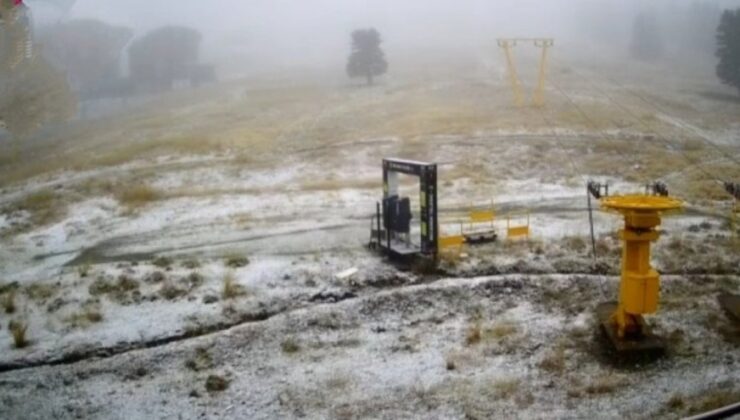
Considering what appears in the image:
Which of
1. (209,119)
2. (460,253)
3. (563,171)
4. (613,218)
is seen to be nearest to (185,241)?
(460,253)

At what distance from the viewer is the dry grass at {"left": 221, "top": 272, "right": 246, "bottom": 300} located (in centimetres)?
1697

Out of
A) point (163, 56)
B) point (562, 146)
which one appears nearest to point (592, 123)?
point (562, 146)

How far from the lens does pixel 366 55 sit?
216 feet

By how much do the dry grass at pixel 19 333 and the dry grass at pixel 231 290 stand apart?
4633 mm

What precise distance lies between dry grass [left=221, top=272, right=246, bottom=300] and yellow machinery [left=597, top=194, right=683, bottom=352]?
30.6 ft

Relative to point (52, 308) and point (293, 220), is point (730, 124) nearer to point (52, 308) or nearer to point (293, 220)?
point (293, 220)

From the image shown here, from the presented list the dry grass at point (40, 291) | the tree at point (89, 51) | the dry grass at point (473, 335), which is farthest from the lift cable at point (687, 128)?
the tree at point (89, 51)

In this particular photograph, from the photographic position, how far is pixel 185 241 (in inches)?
890

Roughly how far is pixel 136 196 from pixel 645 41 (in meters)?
73.9

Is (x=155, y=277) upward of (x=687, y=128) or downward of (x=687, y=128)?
downward

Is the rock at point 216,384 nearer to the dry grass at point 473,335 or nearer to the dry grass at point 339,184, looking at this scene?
the dry grass at point 473,335

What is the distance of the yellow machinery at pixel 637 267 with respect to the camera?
39.1ft

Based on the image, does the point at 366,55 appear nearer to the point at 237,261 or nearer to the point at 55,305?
the point at 237,261

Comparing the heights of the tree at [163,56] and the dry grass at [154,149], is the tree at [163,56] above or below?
above
